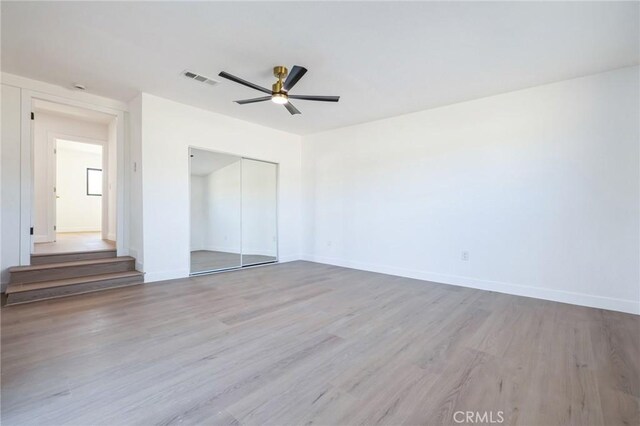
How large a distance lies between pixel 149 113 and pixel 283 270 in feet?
10.6

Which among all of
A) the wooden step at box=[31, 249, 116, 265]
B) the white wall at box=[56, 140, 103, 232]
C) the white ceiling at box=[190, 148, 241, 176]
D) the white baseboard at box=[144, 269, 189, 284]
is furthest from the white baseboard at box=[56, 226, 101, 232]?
the white baseboard at box=[144, 269, 189, 284]

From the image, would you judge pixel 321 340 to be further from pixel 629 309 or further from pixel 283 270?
pixel 629 309

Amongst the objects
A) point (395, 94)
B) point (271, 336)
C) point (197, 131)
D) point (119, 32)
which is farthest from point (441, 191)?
point (119, 32)

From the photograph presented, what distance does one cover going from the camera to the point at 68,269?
3.73 metres

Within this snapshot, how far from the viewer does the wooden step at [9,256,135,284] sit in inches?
137

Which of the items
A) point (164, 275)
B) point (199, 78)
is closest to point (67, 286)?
point (164, 275)

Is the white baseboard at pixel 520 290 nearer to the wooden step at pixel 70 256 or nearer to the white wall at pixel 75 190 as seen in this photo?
the wooden step at pixel 70 256

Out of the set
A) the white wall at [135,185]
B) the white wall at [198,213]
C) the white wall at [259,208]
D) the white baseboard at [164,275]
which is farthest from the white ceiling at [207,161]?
the white baseboard at [164,275]

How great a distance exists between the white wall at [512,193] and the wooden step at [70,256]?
4.01m

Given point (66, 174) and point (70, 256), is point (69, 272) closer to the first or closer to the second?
point (70, 256)

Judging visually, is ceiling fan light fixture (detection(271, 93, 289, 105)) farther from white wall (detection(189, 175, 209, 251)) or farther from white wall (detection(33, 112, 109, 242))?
white wall (detection(33, 112, 109, 242))

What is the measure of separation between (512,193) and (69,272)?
6.01 metres

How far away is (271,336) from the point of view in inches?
93.5

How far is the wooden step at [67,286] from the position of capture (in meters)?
3.16
